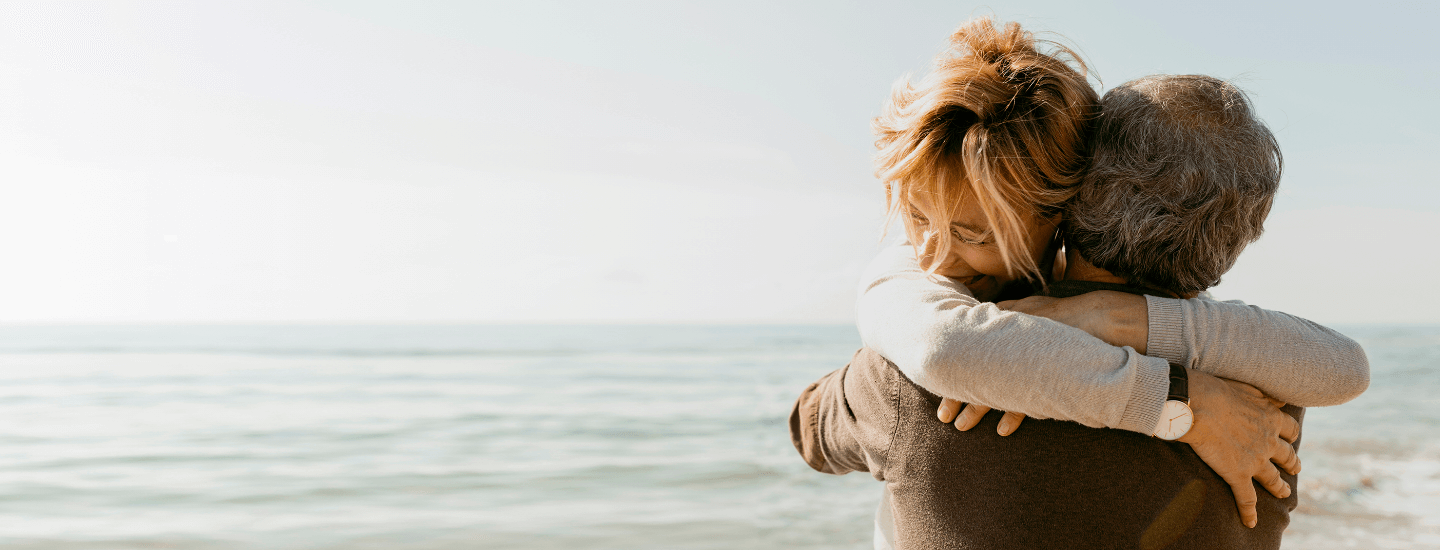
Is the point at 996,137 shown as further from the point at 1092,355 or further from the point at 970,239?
the point at 1092,355

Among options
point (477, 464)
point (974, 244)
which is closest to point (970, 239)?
point (974, 244)

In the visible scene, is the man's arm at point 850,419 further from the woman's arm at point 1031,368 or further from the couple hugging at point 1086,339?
the woman's arm at point 1031,368

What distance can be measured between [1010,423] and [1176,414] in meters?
0.18

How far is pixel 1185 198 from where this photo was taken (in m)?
0.97

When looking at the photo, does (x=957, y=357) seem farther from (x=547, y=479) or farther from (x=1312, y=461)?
(x=1312, y=461)

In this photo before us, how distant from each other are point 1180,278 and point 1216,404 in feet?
0.56

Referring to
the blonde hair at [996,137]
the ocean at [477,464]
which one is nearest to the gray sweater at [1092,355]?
the blonde hair at [996,137]

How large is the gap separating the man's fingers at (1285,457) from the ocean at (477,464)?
3.67 meters

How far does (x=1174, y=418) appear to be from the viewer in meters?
0.90

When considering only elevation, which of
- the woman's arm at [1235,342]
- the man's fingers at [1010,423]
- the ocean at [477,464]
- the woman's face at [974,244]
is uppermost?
the woman's face at [974,244]

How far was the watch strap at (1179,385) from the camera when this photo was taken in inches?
35.7

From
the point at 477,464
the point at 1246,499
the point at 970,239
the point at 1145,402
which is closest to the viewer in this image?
the point at 1145,402

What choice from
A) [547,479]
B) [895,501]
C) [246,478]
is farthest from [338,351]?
[895,501]

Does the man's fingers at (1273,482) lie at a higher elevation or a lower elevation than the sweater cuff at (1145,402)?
lower
